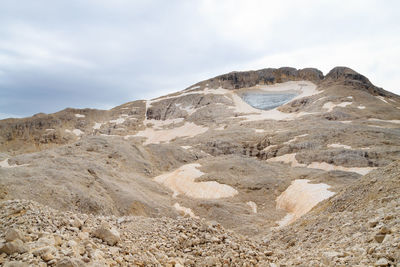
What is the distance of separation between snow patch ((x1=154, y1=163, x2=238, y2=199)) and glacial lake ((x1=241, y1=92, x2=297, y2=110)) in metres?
76.8

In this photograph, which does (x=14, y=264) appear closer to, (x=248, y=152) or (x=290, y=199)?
(x=290, y=199)

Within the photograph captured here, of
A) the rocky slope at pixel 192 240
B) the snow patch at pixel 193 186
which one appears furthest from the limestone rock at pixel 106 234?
the snow patch at pixel 193 186

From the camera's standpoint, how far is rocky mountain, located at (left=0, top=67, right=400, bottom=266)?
711cm

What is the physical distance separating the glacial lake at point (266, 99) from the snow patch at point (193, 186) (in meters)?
76.8

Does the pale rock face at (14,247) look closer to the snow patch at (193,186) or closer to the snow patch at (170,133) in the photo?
the snow patch at (193,186)

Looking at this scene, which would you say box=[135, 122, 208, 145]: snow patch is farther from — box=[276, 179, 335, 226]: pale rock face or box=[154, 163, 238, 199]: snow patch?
box=[276, 179, 335, 226]: pale rock face

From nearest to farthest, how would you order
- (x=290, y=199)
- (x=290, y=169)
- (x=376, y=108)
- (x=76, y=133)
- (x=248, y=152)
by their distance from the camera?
(x=290, y=199) → (x=290, y=169) → (x=248, y=152) → (x=376, y=108) → (x=76, y=133)

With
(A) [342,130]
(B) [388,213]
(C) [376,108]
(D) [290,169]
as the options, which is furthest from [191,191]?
(C) [376,108]

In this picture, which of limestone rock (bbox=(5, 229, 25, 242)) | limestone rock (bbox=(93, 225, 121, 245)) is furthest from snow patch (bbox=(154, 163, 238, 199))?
limestone rock (bbox=(5, 229, 25, 242))

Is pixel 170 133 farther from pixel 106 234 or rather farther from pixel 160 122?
pixel 106 234

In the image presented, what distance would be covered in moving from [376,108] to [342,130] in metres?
33.3

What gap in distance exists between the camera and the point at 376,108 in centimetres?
7744

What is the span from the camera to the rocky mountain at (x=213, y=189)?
23.3 ft

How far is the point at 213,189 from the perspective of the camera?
33.8 meters
